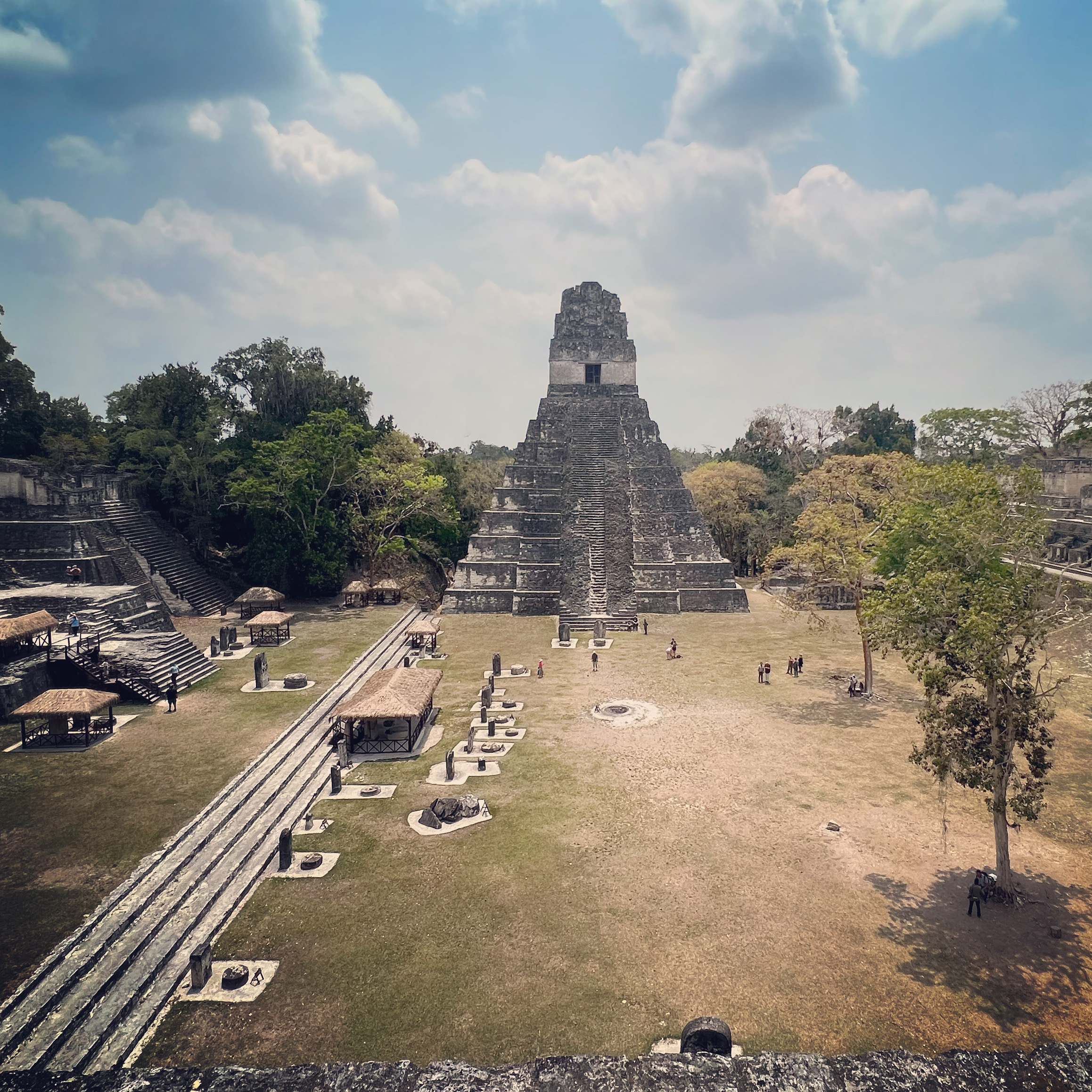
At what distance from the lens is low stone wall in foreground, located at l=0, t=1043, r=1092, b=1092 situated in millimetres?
7008

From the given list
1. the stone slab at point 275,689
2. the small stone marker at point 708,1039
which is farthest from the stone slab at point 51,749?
the small stone marker at point 708,1039

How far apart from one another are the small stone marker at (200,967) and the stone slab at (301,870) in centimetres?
248

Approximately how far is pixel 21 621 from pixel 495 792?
1613cm

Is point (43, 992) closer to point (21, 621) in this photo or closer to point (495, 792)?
point (495, 792)

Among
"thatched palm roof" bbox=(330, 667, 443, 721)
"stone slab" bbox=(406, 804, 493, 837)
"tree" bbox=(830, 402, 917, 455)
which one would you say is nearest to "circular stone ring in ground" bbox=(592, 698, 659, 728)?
"thatched palm roof" bbox=(330, 667, 443, 721)

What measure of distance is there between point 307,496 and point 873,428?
186 ft

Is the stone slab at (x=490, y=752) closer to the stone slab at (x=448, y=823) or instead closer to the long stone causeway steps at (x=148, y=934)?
the stone slab at (x=448, y=823)

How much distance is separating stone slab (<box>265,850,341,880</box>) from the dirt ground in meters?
0.30

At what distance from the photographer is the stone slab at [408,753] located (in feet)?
60.3

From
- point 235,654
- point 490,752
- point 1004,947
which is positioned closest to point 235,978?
point 490,752

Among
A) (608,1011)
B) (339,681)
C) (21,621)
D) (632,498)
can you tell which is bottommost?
(608,1011)

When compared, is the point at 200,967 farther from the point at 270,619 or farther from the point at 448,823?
the point at 270,619

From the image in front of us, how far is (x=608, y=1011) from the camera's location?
961 cm

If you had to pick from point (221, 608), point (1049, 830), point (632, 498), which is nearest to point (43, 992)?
point (1049, 830)
